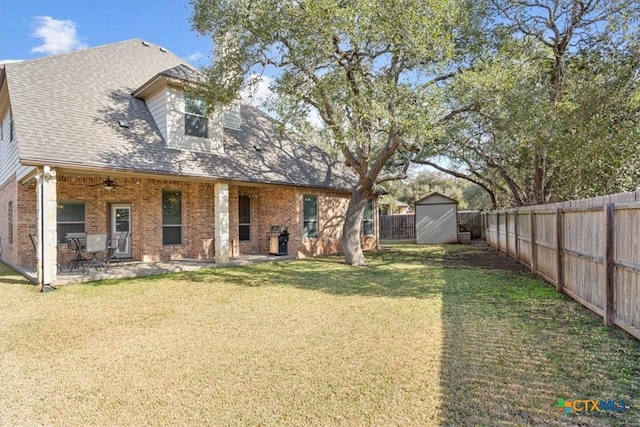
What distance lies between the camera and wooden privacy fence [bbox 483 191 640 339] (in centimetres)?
449

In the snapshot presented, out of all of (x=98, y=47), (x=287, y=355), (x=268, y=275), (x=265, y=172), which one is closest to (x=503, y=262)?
(x=268, y=275)

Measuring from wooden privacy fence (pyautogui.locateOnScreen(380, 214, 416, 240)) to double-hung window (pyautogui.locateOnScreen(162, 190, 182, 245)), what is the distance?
15.6m

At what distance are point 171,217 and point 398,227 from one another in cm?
1634

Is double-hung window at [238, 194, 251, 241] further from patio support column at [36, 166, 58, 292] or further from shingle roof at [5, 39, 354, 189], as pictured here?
patio support column at [36, 166, 58, 292]

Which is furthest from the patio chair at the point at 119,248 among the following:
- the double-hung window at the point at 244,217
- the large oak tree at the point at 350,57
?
the large oak tree at the point at 350,57

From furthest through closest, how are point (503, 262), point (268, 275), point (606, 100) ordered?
point (503, 262), point (268, 275), point (606, 100)

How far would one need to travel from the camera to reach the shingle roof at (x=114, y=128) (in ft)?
29.3

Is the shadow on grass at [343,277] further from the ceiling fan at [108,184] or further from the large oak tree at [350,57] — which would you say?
the ceiling fan at [108,184]

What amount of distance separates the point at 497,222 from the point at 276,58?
11.5 meters

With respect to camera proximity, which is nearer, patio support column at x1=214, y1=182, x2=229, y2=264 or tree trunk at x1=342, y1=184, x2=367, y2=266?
patio support column at x1=214, y1=182, x2=229, y2=264

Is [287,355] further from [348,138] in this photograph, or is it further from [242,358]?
[348,138]

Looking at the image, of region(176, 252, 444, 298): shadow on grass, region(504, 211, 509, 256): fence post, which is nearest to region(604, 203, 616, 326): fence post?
region(176, 252, 444, 298): shadow on grass

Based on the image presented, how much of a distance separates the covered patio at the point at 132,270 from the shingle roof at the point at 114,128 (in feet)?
8.44

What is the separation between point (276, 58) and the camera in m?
10.2
